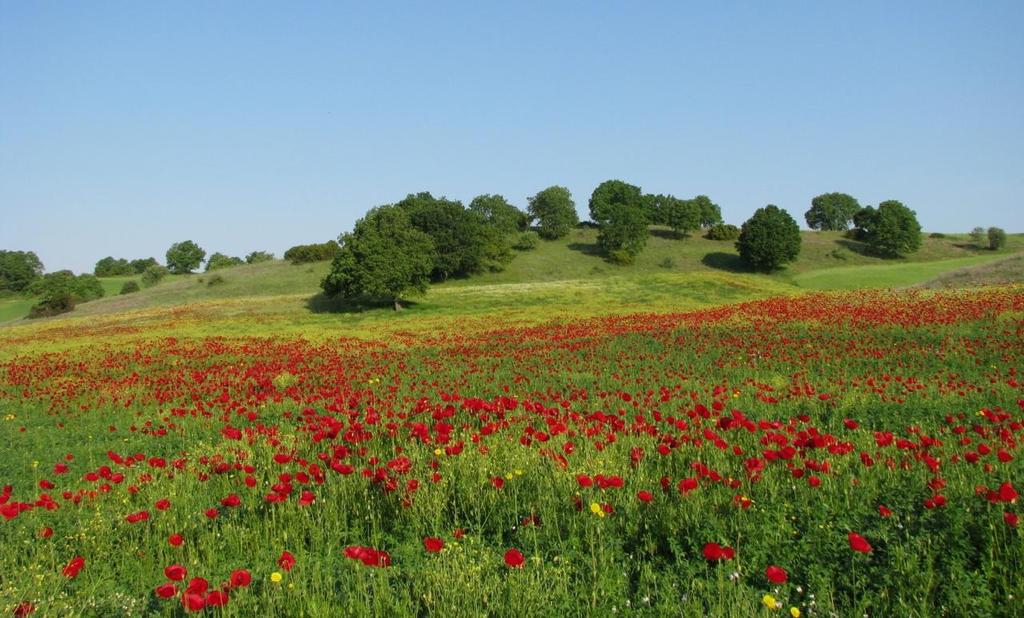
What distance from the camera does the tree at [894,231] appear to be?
87875 millimetres

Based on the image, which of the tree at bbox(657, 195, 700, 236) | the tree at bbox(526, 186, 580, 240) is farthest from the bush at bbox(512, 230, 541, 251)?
the tree at bbox(657, 195, 700, 236)

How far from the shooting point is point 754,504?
16.9ft

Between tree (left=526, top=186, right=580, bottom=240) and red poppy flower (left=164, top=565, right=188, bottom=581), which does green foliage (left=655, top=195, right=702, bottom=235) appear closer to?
tree (left=526, top=186, right=580, bottom=240)

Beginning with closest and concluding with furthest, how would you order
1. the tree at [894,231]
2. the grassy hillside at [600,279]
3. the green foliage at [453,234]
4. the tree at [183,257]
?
1. the grassy hillside at [600,279]
2. the green foliage at [453,234]
3. the tree at [894,231]
4. the tree at [183,257]

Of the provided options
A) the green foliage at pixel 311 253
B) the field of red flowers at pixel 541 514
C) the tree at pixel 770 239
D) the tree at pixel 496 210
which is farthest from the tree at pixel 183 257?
the field of red flowers at pixel 541 514

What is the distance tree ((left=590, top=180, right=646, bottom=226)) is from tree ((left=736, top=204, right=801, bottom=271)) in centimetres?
3252

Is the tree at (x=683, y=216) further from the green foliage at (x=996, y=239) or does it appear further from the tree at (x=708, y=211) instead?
the green foliage at (x=996, y=239)

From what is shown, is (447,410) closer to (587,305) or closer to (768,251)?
(587,305)

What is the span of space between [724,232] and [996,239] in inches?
1590

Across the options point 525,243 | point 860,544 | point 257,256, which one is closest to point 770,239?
point 525,243

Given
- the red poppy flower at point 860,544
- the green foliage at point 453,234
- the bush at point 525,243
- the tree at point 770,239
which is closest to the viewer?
the red poppy flower at point 860,544

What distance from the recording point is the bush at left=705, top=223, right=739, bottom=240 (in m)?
99.8

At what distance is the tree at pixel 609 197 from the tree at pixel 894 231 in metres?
36.7

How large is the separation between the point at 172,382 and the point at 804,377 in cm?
1623
